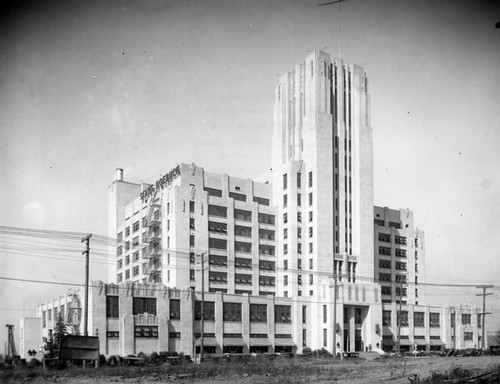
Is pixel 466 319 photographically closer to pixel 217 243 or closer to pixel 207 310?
pixel 217 243

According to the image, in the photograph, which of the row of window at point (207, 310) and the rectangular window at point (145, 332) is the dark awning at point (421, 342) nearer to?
the row of window at point (207, 310)

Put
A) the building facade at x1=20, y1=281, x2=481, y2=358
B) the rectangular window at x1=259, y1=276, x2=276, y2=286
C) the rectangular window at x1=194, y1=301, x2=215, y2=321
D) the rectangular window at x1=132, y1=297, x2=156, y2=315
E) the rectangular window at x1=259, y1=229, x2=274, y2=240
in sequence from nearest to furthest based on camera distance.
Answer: the building facade at x1=20, y1=281, x2=481, y2=358
the rectangular window at x1=132, y1=297, x2=156, y2=315
the rectangular window at x1=194, y1=301, x2=215, y2=321
the rectangular window at x1=259, y1=276, x2=276, y2=286
the rectangular window at x1=259, y1=229, x2=274, y2=240

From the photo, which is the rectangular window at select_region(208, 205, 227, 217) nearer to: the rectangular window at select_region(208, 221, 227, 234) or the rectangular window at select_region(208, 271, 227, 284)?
the rectangular window at select_region(208, 221, 227, 234)

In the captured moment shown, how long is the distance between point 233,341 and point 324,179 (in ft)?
101

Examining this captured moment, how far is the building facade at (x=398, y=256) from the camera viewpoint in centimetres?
11325

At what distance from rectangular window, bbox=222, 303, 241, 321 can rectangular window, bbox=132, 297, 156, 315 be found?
1175 cm

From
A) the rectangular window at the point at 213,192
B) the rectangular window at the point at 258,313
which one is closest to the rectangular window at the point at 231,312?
the rectangular window at the point at 258,313

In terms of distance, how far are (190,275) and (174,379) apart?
5654 centimetres

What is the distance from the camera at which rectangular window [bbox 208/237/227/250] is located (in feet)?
320

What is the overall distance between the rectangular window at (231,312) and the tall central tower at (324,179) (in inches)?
482

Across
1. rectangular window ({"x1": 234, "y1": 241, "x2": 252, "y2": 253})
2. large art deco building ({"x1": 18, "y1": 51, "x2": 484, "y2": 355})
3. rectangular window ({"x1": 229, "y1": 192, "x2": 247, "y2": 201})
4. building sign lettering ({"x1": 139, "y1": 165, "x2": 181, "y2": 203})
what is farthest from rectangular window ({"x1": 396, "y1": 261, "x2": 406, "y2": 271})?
building sign lettering ({"x1": 139, "y1": 165, "x2": 181, "y2": 203})

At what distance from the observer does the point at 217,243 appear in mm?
98312

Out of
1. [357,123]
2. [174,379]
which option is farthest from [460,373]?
[357,123]

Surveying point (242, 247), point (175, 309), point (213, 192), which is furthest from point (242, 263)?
point (175, 309)
